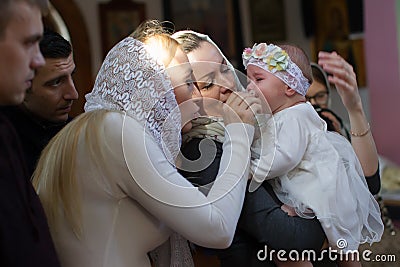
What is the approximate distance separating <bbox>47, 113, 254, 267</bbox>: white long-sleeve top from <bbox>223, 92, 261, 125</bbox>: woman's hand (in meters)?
0.10

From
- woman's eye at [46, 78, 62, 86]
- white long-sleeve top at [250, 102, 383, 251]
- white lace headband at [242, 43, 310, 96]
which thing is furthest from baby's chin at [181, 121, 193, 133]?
woman's eye at [46, 78, 62, 86]

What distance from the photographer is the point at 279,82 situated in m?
1.70

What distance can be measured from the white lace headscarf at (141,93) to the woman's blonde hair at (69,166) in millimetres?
75

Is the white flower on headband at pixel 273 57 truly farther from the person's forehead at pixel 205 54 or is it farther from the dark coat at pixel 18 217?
the dark coat at pixel 18 217

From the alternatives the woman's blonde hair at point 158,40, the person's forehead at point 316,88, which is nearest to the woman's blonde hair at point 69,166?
the woman's blonde hair at point 158,40

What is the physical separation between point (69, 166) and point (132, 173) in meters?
0.14

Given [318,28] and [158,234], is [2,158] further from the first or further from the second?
[318,28]

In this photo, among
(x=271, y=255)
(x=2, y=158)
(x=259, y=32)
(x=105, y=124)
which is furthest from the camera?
(x=259, y=32)

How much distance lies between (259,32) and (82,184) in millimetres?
5321

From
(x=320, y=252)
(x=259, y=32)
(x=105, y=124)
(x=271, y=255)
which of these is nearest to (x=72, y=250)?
(x=105, y=124)

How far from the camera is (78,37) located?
552 cm

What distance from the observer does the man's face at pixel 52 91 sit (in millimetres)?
1700

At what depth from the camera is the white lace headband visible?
5.53 ft

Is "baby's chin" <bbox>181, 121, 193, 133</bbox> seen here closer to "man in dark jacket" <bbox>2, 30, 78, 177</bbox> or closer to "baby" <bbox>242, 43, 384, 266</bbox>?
"baby" <bbox>242, 43, 384, 266</bbox>
